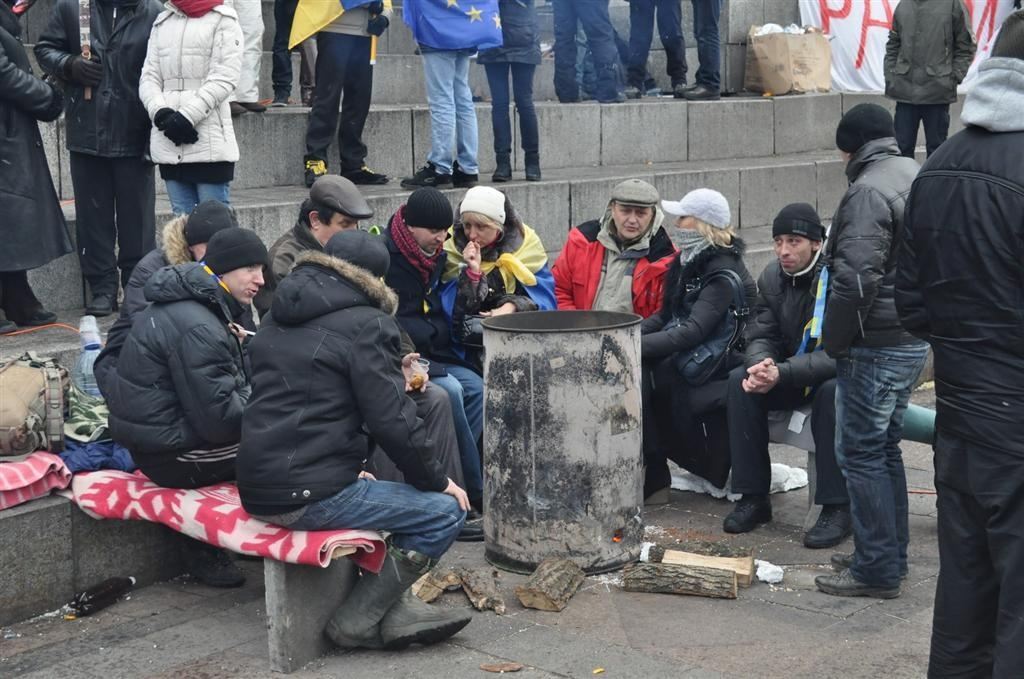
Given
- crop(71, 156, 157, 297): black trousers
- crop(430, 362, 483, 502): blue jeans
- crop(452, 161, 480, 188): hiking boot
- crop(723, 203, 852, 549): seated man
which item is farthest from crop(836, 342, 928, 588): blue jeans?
crop(452, 161, 480, 188): hiking boot

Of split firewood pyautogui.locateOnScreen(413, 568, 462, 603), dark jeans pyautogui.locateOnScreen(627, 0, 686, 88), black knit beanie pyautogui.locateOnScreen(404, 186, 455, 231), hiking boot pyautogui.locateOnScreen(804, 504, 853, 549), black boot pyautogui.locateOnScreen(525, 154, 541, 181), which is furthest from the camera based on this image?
dark jeans pyautogui.locateOnScreen(627, 0, 686, 88)

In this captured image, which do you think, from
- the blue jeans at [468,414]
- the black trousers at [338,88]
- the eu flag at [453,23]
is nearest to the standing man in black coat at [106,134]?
the black trousers at [338,88]

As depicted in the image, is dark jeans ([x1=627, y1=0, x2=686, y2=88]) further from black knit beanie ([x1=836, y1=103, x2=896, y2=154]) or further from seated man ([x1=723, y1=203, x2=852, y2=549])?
black knit beanie ([x1=836, y1=103, x2=896, y2=154])

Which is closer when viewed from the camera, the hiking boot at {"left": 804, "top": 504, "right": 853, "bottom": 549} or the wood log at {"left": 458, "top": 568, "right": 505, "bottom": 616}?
the wood log at {"left": 458, "top": 568, "right": 505, "bottom": 616}

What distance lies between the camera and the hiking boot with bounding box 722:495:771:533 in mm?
6332

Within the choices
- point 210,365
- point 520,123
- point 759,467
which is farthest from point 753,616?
point 520,123

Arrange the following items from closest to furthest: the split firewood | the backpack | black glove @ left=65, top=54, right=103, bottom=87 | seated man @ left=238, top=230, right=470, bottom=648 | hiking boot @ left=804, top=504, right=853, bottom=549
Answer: seated man @ left=238, top=230, right=470, bottom=648
the backpack
the split firewood
hiking boot @ left=804, top=504, right=853, bottom=549
black glove @ left=65, top=54, right=103, bottom=87

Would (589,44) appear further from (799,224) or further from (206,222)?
(206,222)

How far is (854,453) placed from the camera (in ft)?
18.1

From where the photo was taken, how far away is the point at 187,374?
5.09m

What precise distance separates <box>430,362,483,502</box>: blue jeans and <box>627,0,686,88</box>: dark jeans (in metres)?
7.06

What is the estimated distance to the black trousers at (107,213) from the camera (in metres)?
7.28

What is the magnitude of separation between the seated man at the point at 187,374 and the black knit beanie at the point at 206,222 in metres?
0.42

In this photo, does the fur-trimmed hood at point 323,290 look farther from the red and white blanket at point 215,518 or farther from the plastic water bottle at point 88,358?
the plastic water bottle at point 88,358
